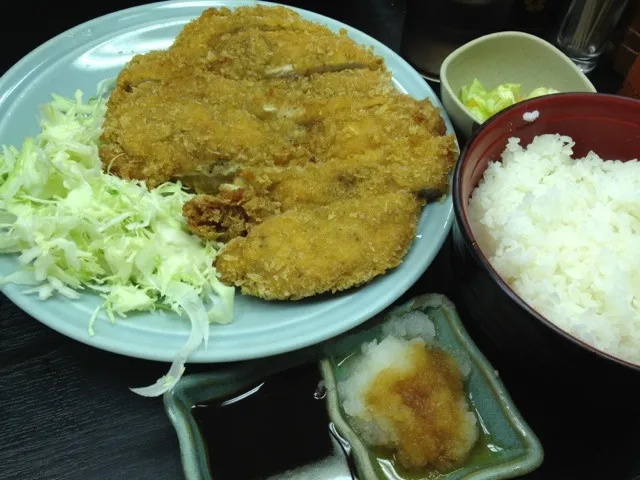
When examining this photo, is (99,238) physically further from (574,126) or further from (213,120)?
(574,126)

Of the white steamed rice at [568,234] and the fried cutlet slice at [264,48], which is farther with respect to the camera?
the fried cutlet slice at [264,48]

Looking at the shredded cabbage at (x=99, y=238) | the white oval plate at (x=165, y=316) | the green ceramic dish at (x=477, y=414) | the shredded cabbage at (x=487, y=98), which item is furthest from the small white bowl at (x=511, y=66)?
the shredded cabbage at (x=99, y=238)

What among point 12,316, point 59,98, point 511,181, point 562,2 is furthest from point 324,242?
point 562,2

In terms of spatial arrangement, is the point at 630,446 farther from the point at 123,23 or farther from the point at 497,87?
the point at 123,23

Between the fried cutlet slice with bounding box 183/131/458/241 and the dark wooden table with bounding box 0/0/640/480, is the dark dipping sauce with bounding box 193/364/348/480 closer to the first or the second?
the dark wooden table with bounding box 0/0/640/480

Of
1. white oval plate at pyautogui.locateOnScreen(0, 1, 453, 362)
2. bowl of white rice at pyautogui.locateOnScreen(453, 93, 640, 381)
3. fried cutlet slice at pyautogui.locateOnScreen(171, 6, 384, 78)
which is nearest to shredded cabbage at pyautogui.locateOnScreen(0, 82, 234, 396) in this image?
white oval plate at pyautogui.locateOnScreen(0, 1, 453, 362)

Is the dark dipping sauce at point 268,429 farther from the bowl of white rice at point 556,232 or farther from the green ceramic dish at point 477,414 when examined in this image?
the bowl of white rice at point 556,232
